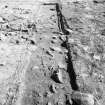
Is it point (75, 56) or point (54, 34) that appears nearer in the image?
point (75, 56)

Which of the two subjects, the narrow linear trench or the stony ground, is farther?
the narrow linear trench

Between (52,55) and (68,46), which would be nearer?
(52,55)

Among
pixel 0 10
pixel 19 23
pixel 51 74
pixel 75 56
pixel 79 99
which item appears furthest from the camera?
pixel 0 10

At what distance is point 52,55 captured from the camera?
1.93 meters

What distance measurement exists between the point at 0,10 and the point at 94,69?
171 centimetres

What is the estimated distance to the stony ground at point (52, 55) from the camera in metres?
1.47

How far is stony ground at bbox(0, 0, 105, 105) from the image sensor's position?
1.47 meters

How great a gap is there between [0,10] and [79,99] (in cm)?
192

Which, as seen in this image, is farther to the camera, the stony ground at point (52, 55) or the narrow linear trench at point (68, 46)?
the narrow linear trench at point (68, 46)

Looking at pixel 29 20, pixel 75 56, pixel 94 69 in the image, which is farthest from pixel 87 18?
pixel 94 69

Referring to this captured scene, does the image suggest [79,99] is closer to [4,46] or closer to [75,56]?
[75,56]

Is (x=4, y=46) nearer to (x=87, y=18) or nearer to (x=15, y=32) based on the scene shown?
(x=15, y=32)

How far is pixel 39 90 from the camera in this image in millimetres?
1519

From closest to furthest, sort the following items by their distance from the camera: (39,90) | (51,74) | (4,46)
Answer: (39,90)
(51,74)
(4,46)
